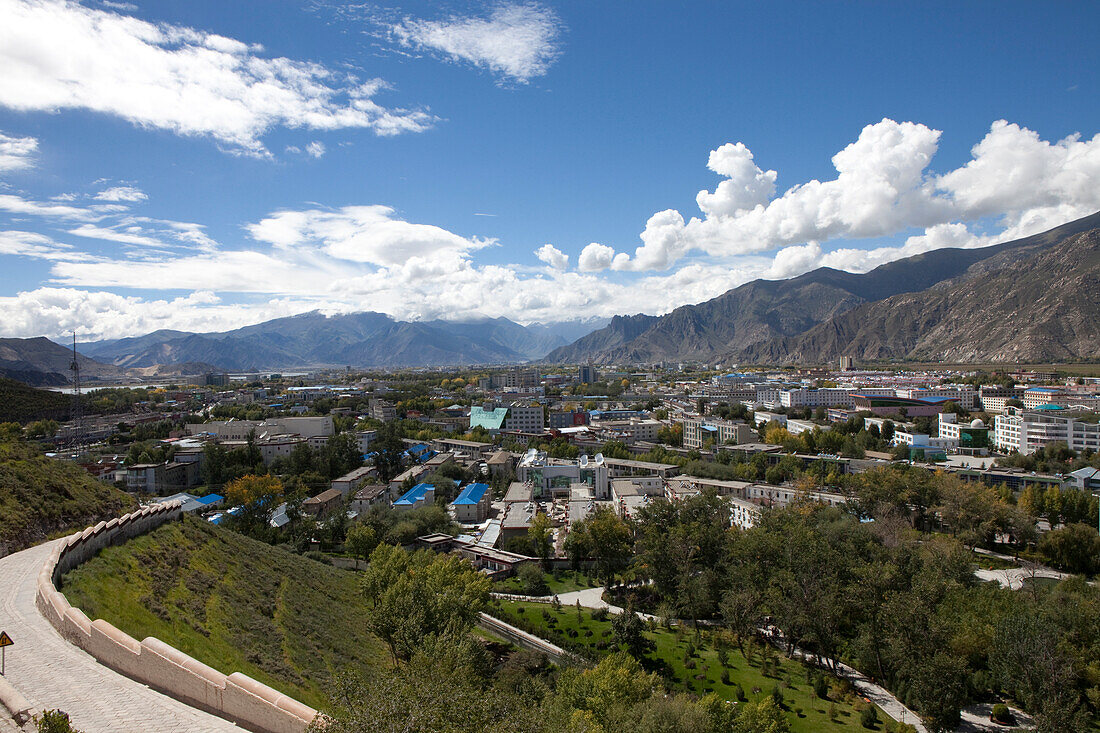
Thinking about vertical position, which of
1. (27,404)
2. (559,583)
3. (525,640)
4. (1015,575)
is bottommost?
(1015,575)

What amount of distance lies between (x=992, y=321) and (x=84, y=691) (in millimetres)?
152213

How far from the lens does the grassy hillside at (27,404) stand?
50.2 m

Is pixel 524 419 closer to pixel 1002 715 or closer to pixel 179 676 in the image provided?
pixel 1002 715

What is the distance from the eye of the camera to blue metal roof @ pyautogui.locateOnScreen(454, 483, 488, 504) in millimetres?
32031

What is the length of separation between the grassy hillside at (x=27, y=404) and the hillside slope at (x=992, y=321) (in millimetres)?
139816

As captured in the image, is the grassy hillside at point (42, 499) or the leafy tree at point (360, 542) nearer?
the grassy hillside at point (42, 499)

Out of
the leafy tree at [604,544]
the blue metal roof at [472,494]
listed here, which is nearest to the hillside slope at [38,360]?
the blue metal roof at [472,494]

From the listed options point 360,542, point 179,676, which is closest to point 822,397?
point 360,542

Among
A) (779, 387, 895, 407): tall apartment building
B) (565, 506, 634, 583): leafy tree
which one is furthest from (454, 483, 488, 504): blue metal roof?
(779, 387, 895, 407): tall apartment building

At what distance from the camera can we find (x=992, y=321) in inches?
4808

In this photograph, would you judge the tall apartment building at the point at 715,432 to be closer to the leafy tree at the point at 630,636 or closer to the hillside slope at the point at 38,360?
the leafy tree at the point at 630,636

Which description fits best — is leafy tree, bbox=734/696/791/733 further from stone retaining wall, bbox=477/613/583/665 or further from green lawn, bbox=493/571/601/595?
green lawn, bbox=493/571/601/595

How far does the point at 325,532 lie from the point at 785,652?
739 inches

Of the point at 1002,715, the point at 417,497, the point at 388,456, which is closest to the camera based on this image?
the point at 1002,715
